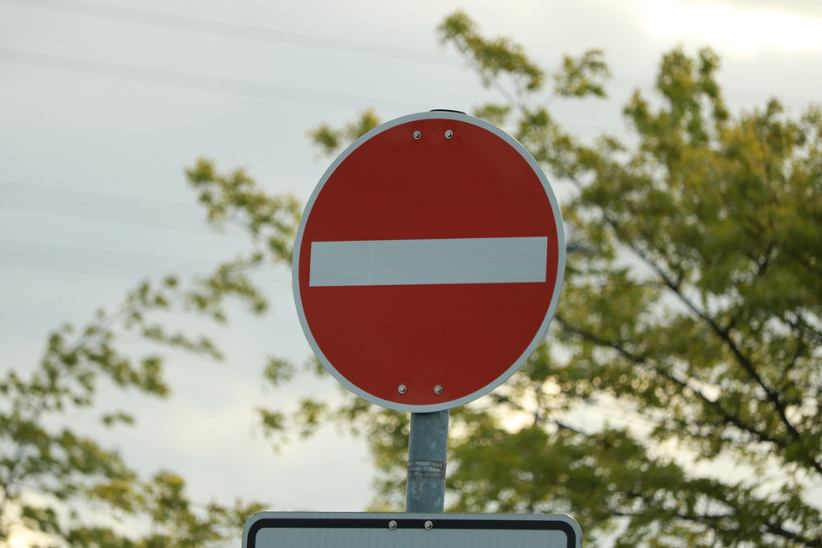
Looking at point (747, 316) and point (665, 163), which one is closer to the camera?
point (747, 316)

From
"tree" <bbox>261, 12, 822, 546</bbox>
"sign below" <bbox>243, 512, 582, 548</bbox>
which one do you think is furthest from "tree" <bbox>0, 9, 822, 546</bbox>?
"sign below" <bbox>243, 512, 582, 548</bbox>

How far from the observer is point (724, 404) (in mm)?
9445

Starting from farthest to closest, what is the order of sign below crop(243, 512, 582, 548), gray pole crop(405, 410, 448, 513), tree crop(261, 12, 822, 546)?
1. tree crop(261, 12, 822, 546)
2. gray pole crop(405, 410, 448, 513)
3. sign below crop(243, 512, 582, 548)

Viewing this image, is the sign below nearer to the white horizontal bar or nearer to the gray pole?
the gray pole

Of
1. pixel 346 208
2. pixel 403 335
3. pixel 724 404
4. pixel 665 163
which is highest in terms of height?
pixel 665 163

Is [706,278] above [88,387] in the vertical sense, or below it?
below

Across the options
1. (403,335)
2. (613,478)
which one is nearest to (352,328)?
(403,335)

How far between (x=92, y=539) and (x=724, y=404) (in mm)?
9078

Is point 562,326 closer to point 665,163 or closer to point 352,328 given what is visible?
point 665,163

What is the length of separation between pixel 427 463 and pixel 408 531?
18cm

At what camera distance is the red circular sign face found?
8.00ft

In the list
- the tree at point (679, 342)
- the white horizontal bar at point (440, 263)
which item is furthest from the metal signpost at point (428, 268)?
the tree at point (679, 342)

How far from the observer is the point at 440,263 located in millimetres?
2502

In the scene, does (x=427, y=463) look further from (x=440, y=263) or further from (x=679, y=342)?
(x=679, y=342)
